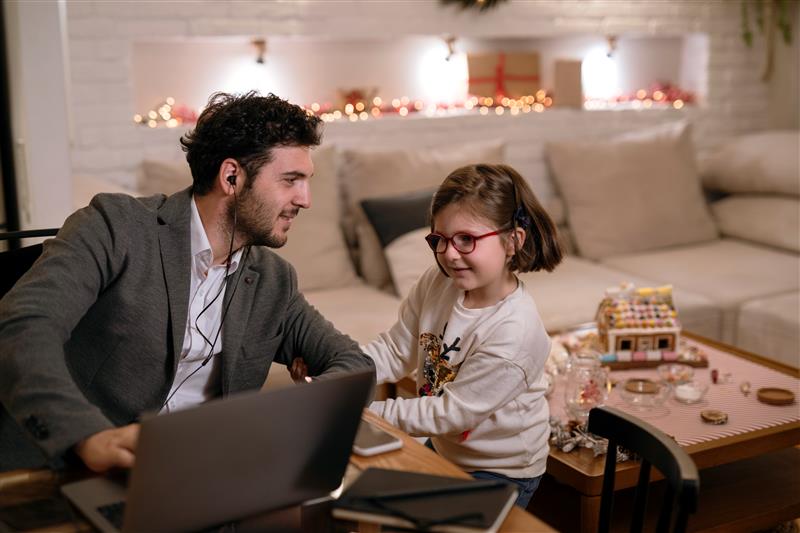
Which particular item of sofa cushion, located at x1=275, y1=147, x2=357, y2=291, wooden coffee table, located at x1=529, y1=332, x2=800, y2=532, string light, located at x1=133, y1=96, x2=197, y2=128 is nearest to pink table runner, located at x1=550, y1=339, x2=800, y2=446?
wooden coffee table, located at x1=529, y1=332, x2=800, y2=532

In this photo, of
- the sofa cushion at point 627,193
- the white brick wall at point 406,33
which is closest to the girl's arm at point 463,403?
the white brick wall at point 406,33

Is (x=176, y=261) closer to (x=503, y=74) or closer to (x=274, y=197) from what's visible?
(x=274, y=197)

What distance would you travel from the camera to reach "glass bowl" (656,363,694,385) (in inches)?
99.0

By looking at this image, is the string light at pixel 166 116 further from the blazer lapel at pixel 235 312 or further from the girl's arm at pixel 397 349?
the blazer lapel at pixel 235 312

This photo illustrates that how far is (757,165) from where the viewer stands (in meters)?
4.13

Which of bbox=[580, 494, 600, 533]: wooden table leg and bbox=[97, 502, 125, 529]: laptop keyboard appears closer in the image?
bbox=[97, 502, 125, 529]: laptop keyboard

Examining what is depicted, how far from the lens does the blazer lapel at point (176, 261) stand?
1630 mm

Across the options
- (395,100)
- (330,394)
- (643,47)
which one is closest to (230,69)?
(395,100)

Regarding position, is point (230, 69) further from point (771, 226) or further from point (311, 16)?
point (771, 226)

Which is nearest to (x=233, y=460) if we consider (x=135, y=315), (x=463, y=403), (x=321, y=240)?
(x=135, y=315)

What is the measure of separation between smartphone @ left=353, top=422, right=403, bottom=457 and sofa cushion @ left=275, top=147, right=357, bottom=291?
1970 millimetres

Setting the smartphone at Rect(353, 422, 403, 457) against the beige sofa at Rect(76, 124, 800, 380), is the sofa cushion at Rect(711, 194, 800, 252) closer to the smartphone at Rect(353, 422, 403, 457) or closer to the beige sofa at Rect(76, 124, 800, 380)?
the beige sofa at Rect(76, 124, 800, 380)

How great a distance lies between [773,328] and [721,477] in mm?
1012

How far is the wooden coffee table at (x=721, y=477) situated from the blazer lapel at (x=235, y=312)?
78cm
